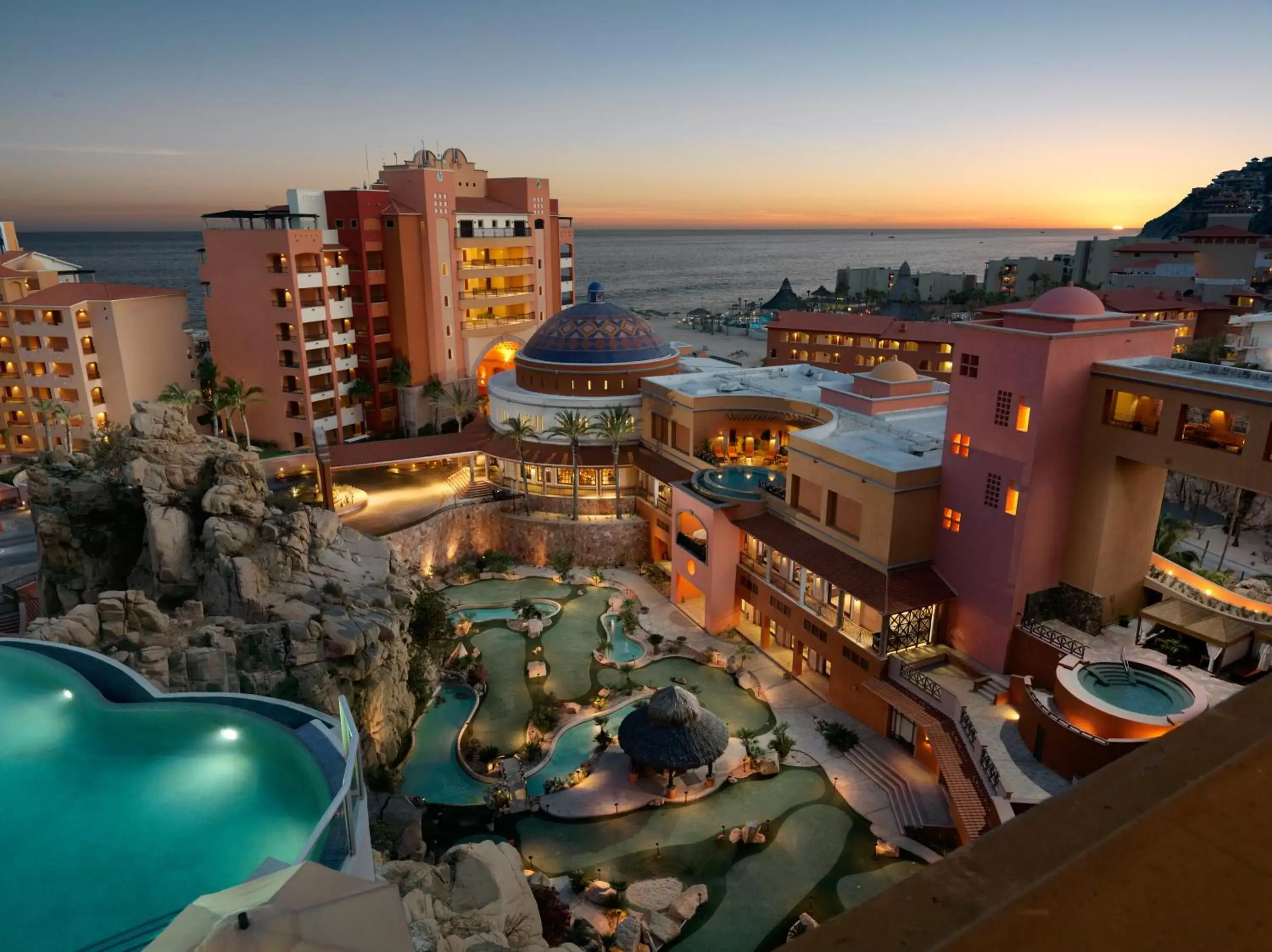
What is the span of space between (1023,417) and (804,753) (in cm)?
1402

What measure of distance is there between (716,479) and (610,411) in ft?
38.3

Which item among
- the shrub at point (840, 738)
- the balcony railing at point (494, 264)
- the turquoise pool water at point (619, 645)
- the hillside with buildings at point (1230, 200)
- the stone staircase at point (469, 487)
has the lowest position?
the turquoise pool water at point (619, 645)

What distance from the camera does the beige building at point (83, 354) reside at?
57.1 m

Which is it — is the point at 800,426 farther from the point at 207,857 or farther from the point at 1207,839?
the point at 1207,839

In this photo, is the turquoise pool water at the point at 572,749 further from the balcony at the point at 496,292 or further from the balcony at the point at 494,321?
the balcony at the point at 496,292

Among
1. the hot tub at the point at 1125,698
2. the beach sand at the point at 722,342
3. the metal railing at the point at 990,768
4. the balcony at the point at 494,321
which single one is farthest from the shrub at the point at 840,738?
the beach sand at the point at 722,342

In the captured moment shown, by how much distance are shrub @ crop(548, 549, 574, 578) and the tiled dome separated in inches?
474

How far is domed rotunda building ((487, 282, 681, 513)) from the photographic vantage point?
154 feet

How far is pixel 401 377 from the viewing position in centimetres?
5834

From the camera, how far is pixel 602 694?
32562 mm

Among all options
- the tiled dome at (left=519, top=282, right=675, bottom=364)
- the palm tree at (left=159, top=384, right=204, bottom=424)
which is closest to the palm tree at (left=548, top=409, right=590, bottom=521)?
the tiled dome at (left=519, top=282, right=675, bottom=364)

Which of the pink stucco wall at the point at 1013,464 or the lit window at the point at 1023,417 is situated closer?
the pink stucco wall at the point at 1013,464

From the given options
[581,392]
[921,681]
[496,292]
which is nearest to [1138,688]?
[921,681]

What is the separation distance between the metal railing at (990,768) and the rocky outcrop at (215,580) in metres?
20.0
